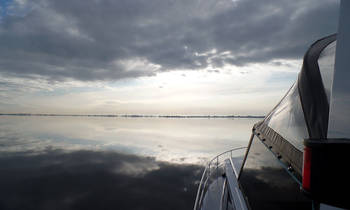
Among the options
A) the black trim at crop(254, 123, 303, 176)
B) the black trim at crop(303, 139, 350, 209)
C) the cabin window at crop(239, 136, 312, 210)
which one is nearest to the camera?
the black trim at crop(303, 139, 350, 209)

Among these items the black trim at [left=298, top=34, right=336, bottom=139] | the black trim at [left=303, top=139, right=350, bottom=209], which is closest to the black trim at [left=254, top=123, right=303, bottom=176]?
the black trim at [left=298, top=34, right=336, bottom=139]

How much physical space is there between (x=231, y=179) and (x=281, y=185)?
3265mm

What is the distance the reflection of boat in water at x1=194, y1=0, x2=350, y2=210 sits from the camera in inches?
41.4

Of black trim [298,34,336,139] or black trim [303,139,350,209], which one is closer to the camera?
black trim [303,139,350,209]

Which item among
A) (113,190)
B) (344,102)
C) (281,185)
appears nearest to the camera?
(344,102)

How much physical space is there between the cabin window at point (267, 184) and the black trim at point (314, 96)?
3.01ft

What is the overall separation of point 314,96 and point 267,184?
195cm

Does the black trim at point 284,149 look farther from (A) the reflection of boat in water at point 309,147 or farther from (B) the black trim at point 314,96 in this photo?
(B) the black trim at point 314,96

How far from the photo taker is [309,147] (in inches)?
44.1

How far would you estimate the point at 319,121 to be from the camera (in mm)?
2482

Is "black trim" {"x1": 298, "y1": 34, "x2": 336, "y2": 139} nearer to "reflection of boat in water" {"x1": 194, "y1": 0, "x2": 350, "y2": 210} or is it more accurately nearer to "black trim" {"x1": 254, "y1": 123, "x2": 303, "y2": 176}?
"reflection of boat in water" {"x1": 194, "y1": 0, "x2": 350, "y2": 210}

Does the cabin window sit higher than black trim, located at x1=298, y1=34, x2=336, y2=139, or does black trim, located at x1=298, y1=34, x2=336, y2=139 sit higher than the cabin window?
black trim, located at x1=298, y1=34, x2=336, y2=139

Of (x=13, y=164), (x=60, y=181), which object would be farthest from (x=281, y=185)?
(x=13, y=164)

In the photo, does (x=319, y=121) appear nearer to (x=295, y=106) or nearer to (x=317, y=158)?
(x=295, y=106)
